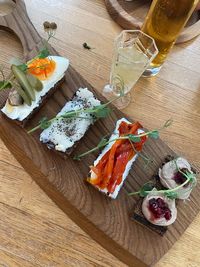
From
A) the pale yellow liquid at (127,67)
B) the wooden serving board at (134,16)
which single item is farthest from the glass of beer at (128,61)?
the wooden serving board at (134,16)

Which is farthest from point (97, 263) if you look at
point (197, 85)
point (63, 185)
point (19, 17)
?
point (19, 17)

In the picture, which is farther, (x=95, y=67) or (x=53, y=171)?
(x=95, y=67)

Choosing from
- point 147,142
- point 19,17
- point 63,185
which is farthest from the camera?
point 19,17

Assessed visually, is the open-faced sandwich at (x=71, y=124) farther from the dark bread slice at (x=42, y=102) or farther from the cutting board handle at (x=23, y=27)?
the cutting board handle at (x=23, y=27)

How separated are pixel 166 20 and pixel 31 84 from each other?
0.40 meters

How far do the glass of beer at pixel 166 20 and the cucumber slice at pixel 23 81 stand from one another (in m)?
0.38

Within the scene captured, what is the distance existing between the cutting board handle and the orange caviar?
109 mm

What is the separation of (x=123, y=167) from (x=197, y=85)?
42 centimetres

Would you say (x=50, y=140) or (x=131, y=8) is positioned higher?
(x=131, y=8)

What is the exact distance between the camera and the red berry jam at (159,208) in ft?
3.03

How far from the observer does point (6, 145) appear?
1.03 meters

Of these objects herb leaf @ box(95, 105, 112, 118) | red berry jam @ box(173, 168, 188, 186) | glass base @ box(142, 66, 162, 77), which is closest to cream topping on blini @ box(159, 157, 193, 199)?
red berry jam @ box(173, 168, 188, 186)

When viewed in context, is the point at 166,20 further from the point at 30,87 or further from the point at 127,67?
the point at 30,87

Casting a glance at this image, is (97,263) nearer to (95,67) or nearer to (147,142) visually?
(147,142)
